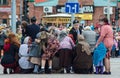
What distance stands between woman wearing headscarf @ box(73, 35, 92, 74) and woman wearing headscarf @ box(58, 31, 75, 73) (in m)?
0.29

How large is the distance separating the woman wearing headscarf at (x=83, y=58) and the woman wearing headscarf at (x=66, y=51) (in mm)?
295

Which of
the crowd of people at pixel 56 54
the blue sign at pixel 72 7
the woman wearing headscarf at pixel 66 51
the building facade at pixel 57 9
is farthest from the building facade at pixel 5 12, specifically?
the crowd of people at pixel 56 54

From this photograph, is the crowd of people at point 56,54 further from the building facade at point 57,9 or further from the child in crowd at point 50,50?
the building facade at point 57,9

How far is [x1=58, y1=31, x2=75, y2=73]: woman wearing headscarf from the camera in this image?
20.7 meters

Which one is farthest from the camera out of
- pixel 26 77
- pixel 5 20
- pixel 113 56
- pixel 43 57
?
pixel 5 20

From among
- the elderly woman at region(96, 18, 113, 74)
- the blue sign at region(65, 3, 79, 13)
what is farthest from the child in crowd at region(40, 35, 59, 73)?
the blue sign at region(65, 3, 79, 13)

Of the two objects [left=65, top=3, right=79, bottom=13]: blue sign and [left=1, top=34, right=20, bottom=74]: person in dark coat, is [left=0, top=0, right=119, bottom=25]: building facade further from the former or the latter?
[left=1, top=34, right=20, bottom=74]: person in dark coat

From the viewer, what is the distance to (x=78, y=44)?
2050cm

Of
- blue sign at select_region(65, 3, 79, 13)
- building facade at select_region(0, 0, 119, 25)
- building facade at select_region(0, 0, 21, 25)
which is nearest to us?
blue sign at select_region(65, 3, 79, 13)

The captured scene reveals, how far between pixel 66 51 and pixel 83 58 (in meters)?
0.74

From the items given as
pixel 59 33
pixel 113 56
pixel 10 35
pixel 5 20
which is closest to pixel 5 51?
pixel 10 35

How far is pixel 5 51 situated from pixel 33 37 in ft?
3.90

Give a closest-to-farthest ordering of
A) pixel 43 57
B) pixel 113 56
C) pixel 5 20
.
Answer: pixel 43 57 < pixel 113 56 < pixel 5 20

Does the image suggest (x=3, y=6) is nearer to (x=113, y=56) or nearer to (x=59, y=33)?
(x=113, y=56)
